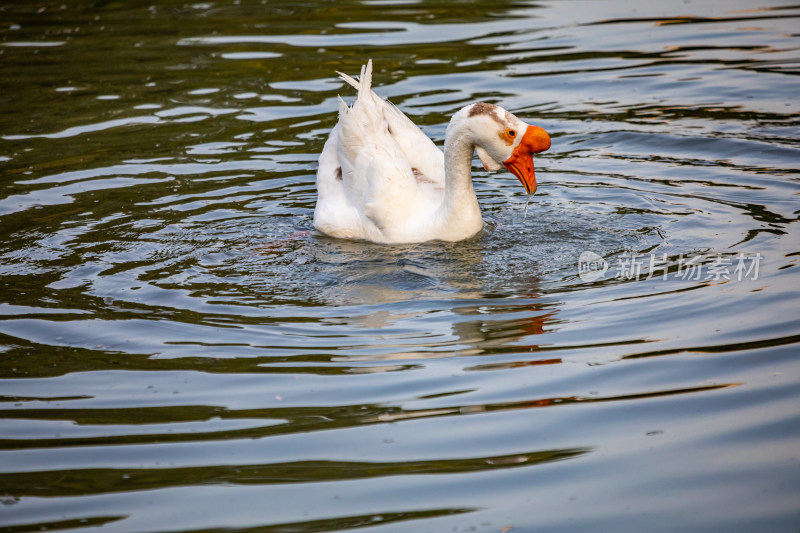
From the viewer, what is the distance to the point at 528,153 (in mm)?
7000

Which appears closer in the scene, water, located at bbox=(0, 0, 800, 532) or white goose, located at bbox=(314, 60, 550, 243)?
water, located at bbox=(0, 0, 800, 532)

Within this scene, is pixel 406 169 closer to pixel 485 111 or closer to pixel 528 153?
pixel 485 111

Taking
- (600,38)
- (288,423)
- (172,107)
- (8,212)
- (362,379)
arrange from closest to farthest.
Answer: (288,423)
(362,379)
(8,212)
(172,107)
(600,38)

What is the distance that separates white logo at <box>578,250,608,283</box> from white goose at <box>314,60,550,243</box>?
2.34 feet

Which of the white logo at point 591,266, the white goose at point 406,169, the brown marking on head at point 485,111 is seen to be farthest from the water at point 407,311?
the brown marking on head at point 485,111

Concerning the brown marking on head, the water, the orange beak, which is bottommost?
the water

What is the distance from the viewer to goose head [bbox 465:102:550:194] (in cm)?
688

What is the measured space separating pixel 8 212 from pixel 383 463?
5.56 meters

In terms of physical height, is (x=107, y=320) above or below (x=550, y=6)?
below

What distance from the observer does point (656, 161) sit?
346 inches

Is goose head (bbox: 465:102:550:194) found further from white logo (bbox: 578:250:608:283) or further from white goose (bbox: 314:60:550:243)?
white logo (bbox: 578:250:608:283)

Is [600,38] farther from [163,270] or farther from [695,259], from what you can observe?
[163,270]

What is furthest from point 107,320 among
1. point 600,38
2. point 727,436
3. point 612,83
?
point 600,38

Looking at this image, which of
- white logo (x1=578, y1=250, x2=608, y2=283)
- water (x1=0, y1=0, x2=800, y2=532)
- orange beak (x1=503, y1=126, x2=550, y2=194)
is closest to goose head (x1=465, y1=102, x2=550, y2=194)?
orange beak (x1=503, y1=126, x2=550, y2=194)
